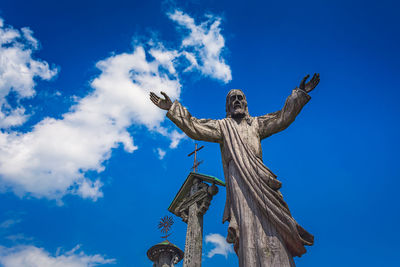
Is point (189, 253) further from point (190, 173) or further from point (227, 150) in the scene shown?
point (227, 150)

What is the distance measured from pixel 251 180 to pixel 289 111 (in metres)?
1.34

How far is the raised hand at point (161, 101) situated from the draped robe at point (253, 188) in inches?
4.2

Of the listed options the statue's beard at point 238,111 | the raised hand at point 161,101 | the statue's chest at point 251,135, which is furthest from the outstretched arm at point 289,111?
the raised hand at point 161,101

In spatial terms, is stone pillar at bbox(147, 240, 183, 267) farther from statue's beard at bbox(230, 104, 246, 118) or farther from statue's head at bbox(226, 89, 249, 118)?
statue's beard at bbox(230, 104, 246, 118)

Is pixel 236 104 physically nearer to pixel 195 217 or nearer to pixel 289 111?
pixel 289 111

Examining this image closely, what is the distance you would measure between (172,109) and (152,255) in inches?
309

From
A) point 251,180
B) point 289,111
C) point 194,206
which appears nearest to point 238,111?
point 289,111

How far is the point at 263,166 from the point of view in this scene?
4004 mm

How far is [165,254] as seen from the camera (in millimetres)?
10562

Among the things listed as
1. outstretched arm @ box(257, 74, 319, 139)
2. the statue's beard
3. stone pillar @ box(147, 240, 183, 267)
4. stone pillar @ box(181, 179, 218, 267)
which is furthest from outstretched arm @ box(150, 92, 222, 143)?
stone pillar @ box(147, 240, 183, 267)

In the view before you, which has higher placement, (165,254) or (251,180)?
(165,254)

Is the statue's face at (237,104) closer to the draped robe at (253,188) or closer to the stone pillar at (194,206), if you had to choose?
the draped robe at (253,188)

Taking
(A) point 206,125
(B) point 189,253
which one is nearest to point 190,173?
(B) point 189,253

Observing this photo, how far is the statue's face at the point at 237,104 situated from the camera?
4828 mm
